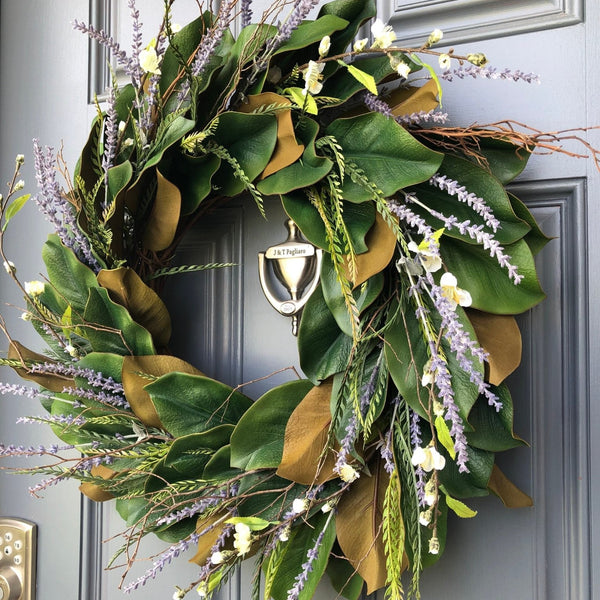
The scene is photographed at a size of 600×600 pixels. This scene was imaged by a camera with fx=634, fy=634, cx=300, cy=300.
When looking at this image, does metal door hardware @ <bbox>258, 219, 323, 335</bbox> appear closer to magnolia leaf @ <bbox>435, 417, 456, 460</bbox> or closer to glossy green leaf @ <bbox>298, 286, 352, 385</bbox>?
glossy green leaf @ <bbox>298, 286, 352, 385</bbox>

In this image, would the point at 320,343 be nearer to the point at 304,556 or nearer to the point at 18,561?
the point at 304,556

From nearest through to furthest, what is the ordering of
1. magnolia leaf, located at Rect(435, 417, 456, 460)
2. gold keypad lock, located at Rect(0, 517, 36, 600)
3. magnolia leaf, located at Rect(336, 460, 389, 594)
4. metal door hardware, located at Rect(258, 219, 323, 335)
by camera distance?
1. magnolia leaf, located at Rect(435, 417, 456, 460)
2. magnolia leaf, located at Rect(336, 460, 389, 594)
3. metal door hardware, located at Rect(258, 219, 323, 335)
4. gold keypad lock, located at Rect(0, 517, 36, 600)

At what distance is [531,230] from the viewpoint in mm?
569

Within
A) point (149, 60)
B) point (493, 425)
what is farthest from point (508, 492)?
point (149, 60)

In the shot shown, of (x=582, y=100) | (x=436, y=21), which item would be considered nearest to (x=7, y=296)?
(x=436, y=21)

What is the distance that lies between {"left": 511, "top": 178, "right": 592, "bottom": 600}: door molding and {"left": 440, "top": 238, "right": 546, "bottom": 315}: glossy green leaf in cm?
8

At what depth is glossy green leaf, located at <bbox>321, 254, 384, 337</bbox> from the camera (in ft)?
1.87

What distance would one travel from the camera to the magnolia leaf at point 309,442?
1.90ft

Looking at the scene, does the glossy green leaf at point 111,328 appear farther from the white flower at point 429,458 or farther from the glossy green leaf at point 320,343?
the white flower at point 429,458

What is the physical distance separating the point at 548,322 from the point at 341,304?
0.21 m

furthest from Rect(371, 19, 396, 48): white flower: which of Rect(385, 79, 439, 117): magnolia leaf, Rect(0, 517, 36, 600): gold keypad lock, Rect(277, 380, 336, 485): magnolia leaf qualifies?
Rect(0, 517, 36, 600): gold keypad lock

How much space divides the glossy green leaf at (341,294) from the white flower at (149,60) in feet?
0.82

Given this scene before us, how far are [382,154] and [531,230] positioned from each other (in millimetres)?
150

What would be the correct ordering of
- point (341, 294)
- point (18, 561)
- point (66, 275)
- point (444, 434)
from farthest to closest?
1. point (18, 561)
2. point (66, 275)
3. point (341, 294)
4. point (444, 434)
